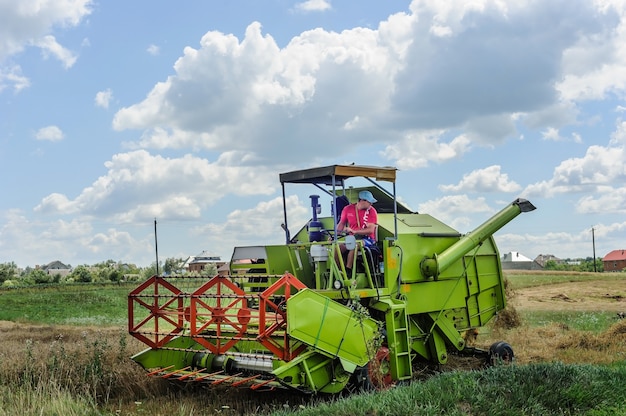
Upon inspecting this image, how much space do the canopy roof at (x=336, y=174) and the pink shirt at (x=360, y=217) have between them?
1.82 feet

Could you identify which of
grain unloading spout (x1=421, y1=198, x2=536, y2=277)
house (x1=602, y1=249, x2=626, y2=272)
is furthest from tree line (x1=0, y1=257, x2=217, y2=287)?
house (x1=602, y1=249, x2=626, y2=272)

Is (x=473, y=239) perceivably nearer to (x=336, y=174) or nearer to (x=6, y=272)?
(x=336, y=174)

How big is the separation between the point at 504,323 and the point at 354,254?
32.9 ft

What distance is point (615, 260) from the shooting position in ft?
314

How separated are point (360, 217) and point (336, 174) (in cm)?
95

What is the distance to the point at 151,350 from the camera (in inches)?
413

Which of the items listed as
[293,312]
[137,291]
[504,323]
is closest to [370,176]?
[293,312]

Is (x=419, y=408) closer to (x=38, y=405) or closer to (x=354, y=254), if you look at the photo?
(x=354, y=254)

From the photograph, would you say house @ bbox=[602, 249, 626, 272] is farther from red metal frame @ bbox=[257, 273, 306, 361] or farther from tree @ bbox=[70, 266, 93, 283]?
red metal frame @ bbox=[257, 273, 306, 361]

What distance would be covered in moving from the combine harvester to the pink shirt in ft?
0.90

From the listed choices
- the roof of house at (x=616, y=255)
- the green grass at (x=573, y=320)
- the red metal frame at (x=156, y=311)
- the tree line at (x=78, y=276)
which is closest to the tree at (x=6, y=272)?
the tree line at (x=78, y=276)

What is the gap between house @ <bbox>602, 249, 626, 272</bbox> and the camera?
94.0 meters

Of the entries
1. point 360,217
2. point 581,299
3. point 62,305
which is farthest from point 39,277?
point 360,217

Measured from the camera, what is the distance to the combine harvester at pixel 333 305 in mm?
8875
